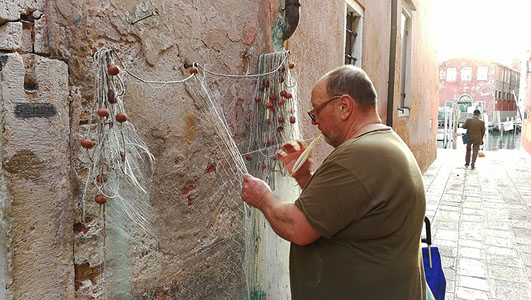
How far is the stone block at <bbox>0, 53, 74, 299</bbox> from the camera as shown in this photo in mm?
1331

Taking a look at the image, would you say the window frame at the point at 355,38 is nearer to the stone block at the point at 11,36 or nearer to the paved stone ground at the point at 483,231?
the paved stone ground at the point at 483,231

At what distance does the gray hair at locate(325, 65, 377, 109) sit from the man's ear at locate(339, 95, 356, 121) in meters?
0.02

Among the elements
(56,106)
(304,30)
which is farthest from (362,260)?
(304,30)

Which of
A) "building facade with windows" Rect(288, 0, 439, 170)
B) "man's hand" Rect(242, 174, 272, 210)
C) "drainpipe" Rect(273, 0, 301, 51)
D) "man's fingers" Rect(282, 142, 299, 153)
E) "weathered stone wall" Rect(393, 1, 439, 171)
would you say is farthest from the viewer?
"weathered stone wall" Rect(393, 1, 439, 171)

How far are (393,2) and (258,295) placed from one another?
606 cm

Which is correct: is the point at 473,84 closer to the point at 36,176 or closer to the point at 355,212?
the point at 355,212

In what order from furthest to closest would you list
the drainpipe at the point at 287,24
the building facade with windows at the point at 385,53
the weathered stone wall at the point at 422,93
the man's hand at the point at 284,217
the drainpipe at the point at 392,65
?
1. the weathered stone wall at the point at 422,93
2. the drainpipe at the point at 392,65
3. the building facade with windows at the point at 385,53
4. the drainpipe at the point at 287,24
5. the man's hand at the point at 284,217

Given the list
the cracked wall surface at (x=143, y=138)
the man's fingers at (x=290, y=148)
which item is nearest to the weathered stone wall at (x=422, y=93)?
the cracked wall surface at (x=143, y=138)

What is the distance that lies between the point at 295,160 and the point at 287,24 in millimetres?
1118

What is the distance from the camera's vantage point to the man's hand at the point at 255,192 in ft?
5.46

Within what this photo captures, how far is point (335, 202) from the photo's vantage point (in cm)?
139

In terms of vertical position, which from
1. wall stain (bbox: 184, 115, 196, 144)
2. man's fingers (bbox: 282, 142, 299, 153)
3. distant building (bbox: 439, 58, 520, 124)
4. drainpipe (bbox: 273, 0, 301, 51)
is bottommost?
man's fingers (bbox: 282, 142, 299, 153)

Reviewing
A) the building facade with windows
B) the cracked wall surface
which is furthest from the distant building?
the cracked wall surface

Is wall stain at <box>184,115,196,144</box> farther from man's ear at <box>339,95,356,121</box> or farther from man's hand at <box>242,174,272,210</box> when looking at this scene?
man's ear at <box>339,95,356,121</box>
